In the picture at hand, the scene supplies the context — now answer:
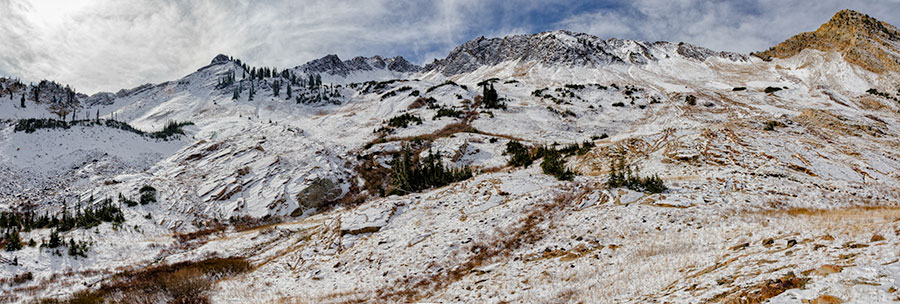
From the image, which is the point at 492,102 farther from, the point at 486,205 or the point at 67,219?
the point at 67,219

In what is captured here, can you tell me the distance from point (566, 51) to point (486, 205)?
363ft

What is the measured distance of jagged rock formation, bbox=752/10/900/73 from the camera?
69375 millimetres

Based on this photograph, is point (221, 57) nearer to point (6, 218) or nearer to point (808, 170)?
point (6, 218)

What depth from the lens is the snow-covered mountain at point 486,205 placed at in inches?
341

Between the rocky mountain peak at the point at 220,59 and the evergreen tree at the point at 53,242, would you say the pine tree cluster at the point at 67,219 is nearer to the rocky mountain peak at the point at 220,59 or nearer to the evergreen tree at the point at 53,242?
the evergreen tree at the point at 53,242

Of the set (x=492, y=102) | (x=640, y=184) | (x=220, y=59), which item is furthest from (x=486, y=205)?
(x=220, y=59)

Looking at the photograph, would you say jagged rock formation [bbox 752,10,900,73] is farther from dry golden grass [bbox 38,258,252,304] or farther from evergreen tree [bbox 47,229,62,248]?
evergreen tree [bbox 47,229,62,248]

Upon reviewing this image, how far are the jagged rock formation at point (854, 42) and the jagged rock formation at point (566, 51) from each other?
11221mm

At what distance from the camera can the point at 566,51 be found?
4513 inches

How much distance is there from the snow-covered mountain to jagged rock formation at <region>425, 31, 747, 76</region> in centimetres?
4388

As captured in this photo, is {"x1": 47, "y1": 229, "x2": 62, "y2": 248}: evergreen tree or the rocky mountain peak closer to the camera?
{"x1": 47, "y1": 229, "x2": 62, "y2": 248}: evergreen tree

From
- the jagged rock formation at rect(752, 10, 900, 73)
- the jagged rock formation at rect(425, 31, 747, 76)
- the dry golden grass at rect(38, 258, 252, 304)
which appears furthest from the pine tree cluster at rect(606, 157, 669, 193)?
the jagged rock formation at rect(425, 31, 747, 76)

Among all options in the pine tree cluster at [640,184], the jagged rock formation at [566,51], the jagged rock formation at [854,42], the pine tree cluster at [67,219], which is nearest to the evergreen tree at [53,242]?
the pine tree cluster at [67,219]

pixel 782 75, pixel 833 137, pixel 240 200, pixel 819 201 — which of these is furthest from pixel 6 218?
pixel 782 75
